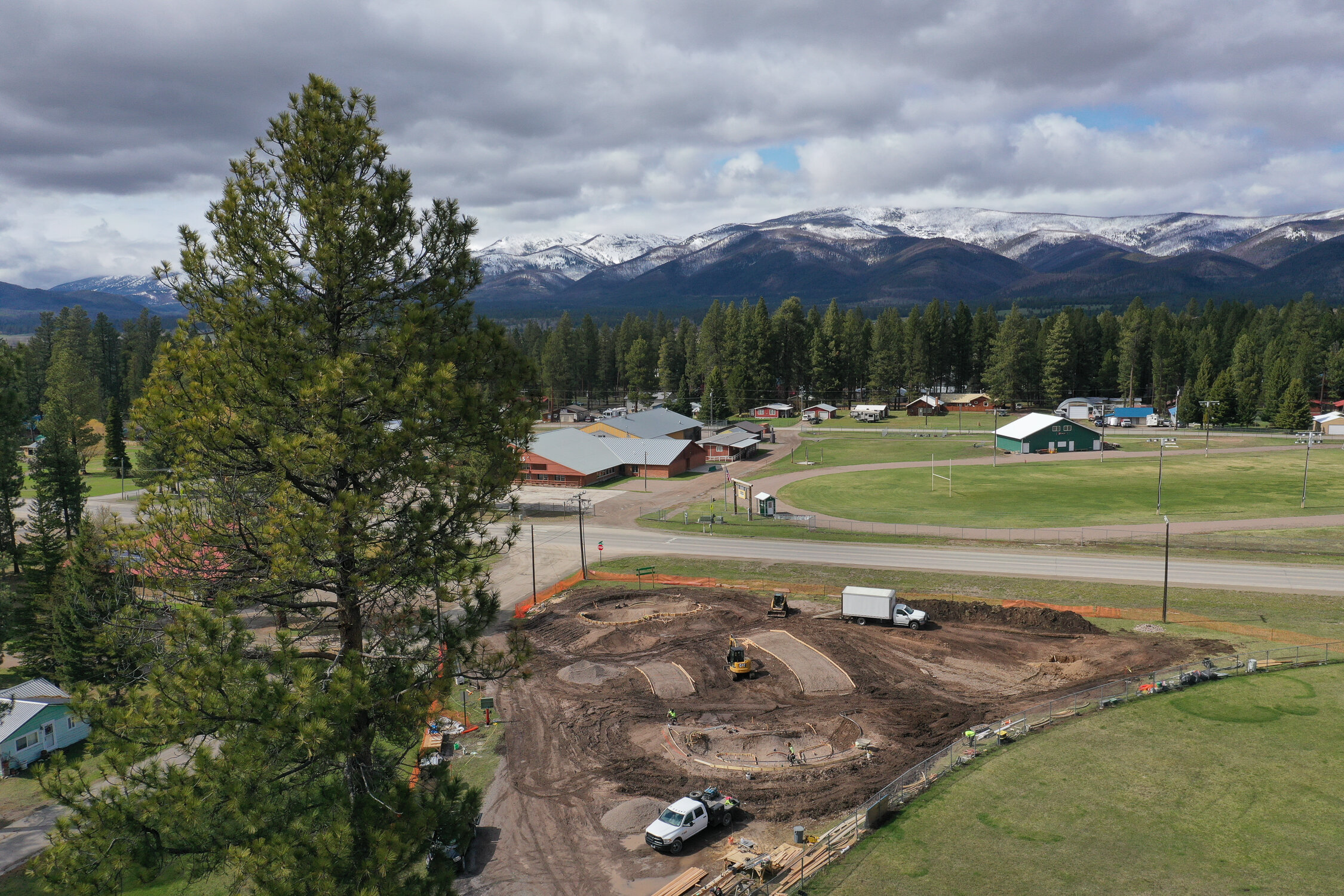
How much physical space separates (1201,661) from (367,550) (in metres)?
37.4

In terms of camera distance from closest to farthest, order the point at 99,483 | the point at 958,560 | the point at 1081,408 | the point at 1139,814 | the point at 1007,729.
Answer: the point at 1139,814 → the point at 1007,729 → the point at 958,560 → the point at 99,483 → the point at 1081,408

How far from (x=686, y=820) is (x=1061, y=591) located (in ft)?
107

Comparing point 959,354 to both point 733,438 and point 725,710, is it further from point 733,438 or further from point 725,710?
point 725,710

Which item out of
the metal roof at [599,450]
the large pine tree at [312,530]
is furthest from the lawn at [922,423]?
the large pine tree at [312,530]

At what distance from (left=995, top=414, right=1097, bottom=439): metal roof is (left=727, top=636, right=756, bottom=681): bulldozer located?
8184cm

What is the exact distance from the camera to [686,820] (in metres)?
23.7

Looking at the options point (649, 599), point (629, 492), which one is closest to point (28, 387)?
point (629, 492)

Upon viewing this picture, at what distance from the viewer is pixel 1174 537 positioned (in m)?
58.1

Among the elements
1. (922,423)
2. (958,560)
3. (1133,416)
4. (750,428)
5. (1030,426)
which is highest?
(1030,426)

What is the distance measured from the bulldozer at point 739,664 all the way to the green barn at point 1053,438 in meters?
81.5

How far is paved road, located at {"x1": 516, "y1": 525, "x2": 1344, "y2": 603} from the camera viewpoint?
47.9m

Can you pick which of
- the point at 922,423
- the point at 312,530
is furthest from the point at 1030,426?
the point at 312,530

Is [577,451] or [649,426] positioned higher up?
[649,426]

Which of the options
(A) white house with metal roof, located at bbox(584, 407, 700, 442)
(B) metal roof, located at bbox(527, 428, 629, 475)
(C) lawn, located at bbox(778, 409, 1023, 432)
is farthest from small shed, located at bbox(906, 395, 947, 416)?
(B) metal roof, located at bbox(527, 428, 629, 475)
